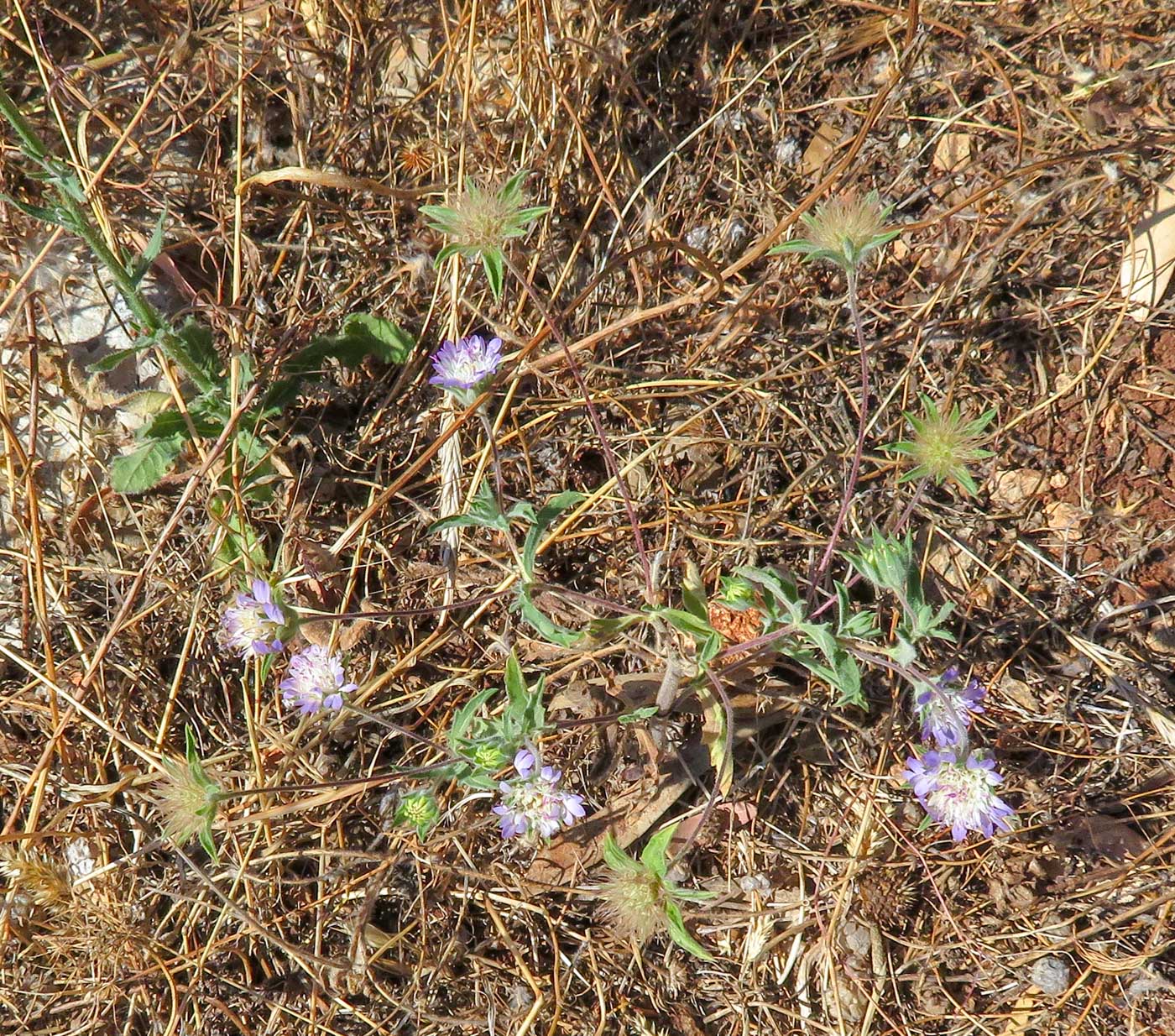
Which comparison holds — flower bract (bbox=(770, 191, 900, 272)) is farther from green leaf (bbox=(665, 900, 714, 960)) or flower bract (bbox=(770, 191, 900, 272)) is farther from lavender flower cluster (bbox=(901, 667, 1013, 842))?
green leaf (bbox=(665, 900, 714, 960))

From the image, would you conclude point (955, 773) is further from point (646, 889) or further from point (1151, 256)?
point (1151, 256)

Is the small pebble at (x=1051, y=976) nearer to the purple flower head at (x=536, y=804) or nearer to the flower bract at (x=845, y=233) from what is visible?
the purple flower head at (x=536, y=804)

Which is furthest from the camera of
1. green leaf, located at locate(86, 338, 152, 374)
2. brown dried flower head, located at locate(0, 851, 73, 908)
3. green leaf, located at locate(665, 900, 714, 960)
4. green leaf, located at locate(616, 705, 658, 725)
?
brown dried flower head, located at locate(0, 851, 73, 908)

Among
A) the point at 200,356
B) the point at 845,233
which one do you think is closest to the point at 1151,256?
the point at 845,233

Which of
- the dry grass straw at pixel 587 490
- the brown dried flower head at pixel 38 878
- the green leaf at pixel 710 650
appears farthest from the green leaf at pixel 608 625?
the brown dried flower head at pixel 38 878

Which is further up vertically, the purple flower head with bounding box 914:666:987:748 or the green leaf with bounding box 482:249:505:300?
the green leaf with bounding box 482:249:505:300

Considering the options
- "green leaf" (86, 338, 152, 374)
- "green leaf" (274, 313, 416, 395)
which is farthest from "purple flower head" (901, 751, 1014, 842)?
"green leaf" (86, 338, 152, 374)

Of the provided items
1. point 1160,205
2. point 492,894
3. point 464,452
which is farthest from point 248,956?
point 1160,205
